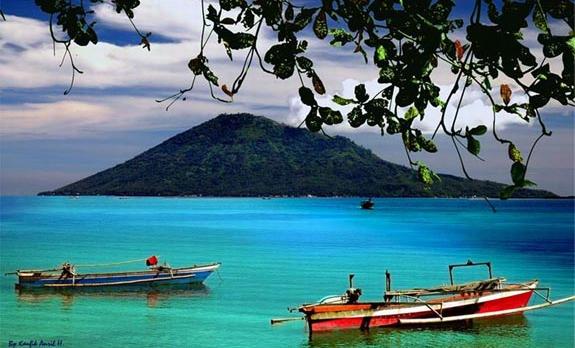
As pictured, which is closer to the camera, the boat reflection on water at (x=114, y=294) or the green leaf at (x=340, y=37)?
the green leaf at (x=340, y=37)

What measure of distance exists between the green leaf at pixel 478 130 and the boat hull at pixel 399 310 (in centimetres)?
2128

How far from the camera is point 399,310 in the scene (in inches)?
962

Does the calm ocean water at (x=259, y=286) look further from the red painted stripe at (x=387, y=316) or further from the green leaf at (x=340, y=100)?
the green leaf at (x=340, y=100)

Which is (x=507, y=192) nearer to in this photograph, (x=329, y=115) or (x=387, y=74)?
(x=387, y=74)

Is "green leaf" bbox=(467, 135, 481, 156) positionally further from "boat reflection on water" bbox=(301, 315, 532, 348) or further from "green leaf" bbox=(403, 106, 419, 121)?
"boat reflection on water" bbox=(301, 315, 532, 348)

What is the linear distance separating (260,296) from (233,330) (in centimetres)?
787

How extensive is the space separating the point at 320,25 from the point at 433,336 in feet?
75.7

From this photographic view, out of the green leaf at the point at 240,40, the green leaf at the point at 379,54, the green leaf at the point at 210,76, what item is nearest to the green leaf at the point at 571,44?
the green leaf at the point at 379,54

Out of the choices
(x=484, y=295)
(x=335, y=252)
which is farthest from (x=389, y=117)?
(x=335, y=252)

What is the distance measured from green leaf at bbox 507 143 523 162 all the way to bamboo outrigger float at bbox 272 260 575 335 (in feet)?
68.6

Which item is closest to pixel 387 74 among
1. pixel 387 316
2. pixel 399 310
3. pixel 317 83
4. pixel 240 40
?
pixel 317 83

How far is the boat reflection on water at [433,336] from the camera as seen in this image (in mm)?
22750

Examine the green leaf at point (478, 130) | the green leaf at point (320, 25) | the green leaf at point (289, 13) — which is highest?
the green leaf at point (289, 13)

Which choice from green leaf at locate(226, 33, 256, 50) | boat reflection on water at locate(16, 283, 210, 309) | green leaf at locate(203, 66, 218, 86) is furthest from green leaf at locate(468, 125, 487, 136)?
boat reflection on water at locate(16, 283, 210, 309)
